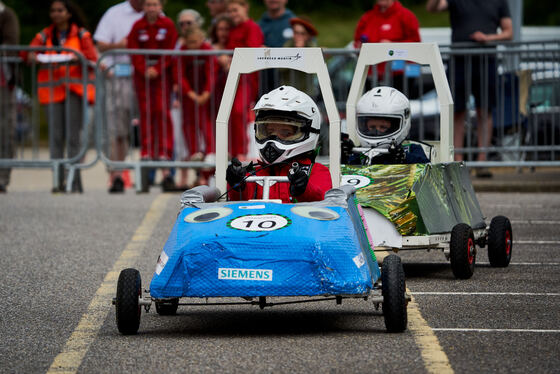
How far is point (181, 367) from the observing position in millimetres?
5730

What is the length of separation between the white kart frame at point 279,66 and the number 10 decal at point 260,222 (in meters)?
0.99

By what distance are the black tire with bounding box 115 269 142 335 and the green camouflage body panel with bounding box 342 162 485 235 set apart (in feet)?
8.11

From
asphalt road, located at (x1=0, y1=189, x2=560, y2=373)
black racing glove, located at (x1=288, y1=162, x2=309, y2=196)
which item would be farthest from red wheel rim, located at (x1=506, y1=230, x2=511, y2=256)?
black racing glove, located at (x1=288, y1=162, x2=309, y2=196)

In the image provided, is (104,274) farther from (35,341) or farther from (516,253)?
(516,253)

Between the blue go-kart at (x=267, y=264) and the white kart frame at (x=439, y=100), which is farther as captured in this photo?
the white kart frame at (x=439, y=100)

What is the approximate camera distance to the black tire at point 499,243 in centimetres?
907

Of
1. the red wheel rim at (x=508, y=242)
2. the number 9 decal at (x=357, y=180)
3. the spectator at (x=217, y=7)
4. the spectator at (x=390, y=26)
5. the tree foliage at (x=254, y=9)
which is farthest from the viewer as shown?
the tree foliage at (x=254, y=9)

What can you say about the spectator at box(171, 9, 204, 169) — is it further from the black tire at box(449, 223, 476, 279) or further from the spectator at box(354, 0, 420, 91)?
the black tire at box(449, 223, 476, 279)

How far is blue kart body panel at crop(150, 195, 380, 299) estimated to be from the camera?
6340 mm

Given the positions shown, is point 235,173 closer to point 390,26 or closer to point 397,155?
point 397,155

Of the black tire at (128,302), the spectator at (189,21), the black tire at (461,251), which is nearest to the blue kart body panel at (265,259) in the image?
the black tire at (128,302)

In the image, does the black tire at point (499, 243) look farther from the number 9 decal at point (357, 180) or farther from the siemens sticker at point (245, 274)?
the siemens sticker at point (245, 274)

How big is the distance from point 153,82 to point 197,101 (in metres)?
0.62

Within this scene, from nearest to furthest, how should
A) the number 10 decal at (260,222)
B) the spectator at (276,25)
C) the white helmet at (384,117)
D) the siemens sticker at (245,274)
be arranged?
the siemens sticker at (245,274) → the number 10 decal at (260,222) → the white helmet at (384,117) → the spectator at (276,25)
